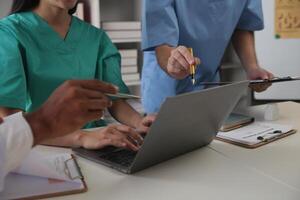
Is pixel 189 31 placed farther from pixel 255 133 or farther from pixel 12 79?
pixel 12 79

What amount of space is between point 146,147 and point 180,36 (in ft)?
2.44

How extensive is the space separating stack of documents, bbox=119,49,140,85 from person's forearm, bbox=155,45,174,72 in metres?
0.86

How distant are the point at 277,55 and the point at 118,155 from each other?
1.58 meters

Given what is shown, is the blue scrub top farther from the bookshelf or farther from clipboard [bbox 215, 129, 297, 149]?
the bookshelf

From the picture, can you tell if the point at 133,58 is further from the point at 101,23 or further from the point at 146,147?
the point at 146,147

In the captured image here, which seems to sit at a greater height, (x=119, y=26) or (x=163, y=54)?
(x=119, y=26)

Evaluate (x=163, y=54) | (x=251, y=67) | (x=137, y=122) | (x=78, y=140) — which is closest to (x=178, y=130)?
(x=78, y=140)

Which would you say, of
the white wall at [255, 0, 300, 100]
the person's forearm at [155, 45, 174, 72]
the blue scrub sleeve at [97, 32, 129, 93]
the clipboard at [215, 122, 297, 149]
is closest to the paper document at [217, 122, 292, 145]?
the clipboard at [215, 122, 297, 149]

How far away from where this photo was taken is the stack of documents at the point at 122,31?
6.82 ft

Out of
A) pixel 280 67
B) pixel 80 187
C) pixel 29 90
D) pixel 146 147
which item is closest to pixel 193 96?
pixel 146 147

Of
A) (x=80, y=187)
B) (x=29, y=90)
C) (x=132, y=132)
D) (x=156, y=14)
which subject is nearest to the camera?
(x=80, y=187)

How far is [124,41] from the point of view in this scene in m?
2.14

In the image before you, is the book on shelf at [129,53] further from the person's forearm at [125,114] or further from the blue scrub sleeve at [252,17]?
the person's forearm at [125,114]

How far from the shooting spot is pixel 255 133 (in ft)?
3.47
